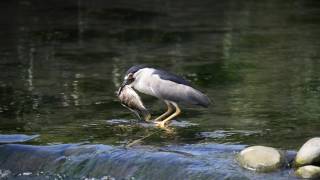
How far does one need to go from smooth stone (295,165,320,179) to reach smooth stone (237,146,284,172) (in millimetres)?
232

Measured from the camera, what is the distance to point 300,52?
13516 millimetres

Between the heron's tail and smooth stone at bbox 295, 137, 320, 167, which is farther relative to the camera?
the heron's tail

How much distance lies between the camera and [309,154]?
6727 millimetres

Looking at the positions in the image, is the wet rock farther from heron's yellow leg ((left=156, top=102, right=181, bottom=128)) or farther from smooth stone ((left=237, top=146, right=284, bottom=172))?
smooth stone ((left=237, top=146, right=284, bottom=172))

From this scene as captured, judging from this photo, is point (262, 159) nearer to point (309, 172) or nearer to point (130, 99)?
point (309, 172)

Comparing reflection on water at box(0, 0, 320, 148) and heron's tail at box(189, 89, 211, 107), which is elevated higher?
heron's tail at box(189, 89, 211, 107)

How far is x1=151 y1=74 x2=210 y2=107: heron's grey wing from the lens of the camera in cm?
817

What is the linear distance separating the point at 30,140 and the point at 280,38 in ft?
27.7

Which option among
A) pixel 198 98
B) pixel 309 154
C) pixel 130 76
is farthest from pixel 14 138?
pixel 309 154

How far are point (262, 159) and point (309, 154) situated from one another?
401mm

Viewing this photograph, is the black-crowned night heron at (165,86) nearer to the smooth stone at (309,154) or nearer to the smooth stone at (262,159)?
the smooth stone at (262,159)

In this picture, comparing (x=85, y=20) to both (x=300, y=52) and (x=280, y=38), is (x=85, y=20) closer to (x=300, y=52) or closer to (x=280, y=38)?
(x=280, y=38)

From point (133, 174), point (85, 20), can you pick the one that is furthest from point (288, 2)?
point (133, 174)

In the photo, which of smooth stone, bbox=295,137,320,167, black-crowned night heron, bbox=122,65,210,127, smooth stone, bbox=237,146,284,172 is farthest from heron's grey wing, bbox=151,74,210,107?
smooth stone, bbox=295,137,320,167
